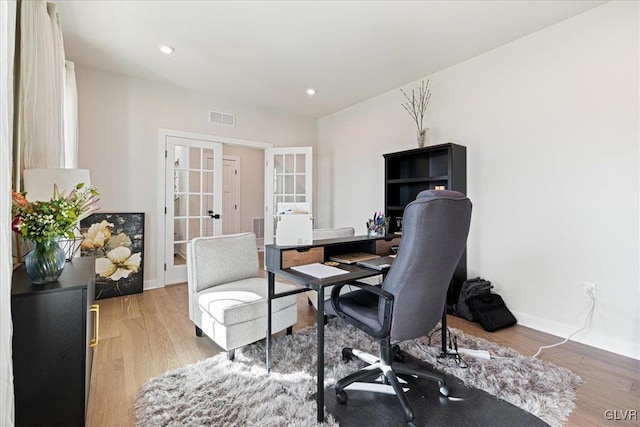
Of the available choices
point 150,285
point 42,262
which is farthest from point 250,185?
point 42,262

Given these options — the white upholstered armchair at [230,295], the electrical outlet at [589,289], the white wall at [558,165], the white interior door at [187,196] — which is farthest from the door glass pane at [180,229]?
the electrical outlet at [589,289]

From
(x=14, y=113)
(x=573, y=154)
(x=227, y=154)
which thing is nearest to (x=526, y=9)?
(x=573, y=154)

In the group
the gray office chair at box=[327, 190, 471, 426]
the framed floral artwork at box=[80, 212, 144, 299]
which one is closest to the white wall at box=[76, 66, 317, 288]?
the framed floral artwork at box=[80, 212, 144, 299]

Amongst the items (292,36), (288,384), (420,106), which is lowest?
(288,384)

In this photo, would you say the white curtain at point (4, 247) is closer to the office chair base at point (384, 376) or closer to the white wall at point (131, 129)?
the office chair base at point (384, 376)

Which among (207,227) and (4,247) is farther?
(207,227)

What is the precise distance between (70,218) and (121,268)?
2.51m

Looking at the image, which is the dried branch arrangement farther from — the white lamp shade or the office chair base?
the white lamp shade

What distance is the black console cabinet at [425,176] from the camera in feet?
9.86

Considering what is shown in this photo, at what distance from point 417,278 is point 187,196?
3.51 metres

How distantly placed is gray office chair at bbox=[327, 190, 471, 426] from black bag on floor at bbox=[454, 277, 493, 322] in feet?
4.32

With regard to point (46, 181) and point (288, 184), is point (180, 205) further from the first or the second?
point (46, 181)

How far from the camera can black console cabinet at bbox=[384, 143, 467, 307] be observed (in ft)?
9.86

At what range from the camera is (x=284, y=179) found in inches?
189
